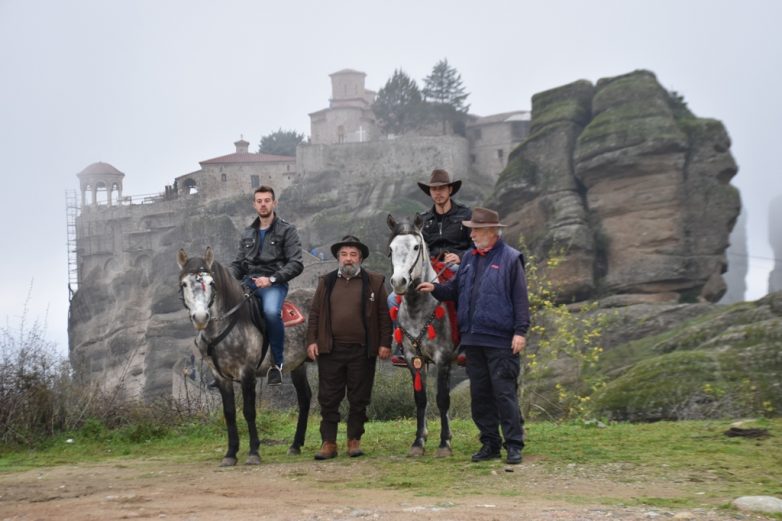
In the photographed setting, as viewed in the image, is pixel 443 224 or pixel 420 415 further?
pixel 443 224

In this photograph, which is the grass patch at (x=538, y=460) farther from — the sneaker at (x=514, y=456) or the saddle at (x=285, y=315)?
the saddle at (x=285, y=315)

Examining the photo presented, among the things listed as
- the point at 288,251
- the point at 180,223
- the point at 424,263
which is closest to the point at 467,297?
the point at 424,263

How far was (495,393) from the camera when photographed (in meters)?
9.17

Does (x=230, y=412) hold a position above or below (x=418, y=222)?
below

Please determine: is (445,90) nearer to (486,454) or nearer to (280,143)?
(280,143)

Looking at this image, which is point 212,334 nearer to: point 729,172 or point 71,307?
point 729,172

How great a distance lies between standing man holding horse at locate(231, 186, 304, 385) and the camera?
10391 millimetres

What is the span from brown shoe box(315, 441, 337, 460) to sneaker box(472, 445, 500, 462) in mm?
1648

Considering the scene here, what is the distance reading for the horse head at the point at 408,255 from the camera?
9.31 meters

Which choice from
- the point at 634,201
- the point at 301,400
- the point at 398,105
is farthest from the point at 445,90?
the point at 301,400

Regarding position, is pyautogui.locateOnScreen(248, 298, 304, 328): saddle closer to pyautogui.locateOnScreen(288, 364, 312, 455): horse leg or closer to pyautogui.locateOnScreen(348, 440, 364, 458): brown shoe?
pyautogui.locateOnScreen(288, 364, 312, 455): horse leg

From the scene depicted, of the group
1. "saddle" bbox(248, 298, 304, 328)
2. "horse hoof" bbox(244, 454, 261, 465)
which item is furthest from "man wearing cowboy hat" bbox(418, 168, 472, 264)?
"horse hoof" bbox(244, 454, 261, 465)

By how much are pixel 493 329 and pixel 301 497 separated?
2598mm

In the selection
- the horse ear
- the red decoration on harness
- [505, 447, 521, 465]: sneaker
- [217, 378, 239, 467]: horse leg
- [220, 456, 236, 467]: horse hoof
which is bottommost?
[220, 456, 236, 467]: horse hoof
